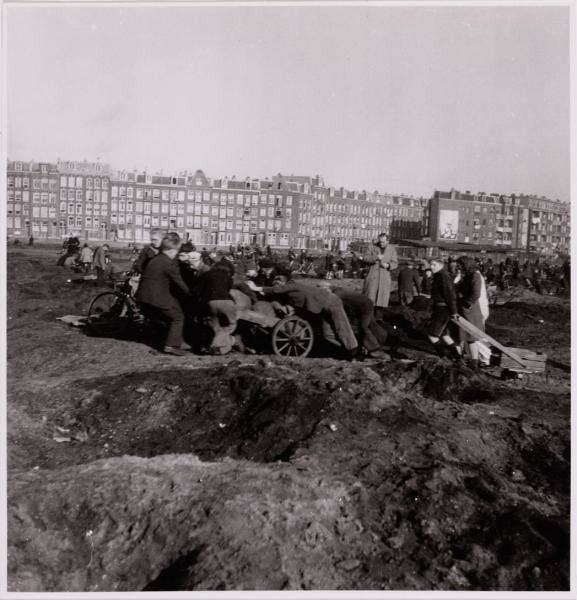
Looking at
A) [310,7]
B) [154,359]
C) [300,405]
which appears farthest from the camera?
[154,359]

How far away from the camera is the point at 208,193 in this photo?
92.4 m

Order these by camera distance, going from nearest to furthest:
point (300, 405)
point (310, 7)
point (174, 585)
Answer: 1. point (174, 585)
2. point (300, 405)
3. point (310, 7)

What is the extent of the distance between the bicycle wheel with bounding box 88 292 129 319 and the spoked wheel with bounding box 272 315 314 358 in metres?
3.28

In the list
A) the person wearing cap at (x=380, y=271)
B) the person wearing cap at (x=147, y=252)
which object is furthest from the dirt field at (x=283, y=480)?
the person wearing cap at (x=380, y=271)

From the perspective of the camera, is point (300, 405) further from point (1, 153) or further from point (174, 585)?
point (1, 153)

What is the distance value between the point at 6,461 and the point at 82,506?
130 cm

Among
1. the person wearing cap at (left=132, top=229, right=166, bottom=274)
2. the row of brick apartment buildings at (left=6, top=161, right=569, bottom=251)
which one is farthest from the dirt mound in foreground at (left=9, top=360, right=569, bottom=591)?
the row of brick apartment buildings at (left=6, top=161, right=569, bottom=251)

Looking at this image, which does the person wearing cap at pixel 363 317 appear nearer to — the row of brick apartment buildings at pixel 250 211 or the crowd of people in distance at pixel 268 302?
the crowd of people in distance at pixel 268 302

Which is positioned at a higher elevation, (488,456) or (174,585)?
(488,456)

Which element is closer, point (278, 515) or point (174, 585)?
point (174, 585)

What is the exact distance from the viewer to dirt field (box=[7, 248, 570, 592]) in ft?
13.0

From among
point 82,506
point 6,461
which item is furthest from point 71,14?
point 82,506

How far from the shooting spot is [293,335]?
8453mm

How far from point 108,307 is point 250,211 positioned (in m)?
86.2
